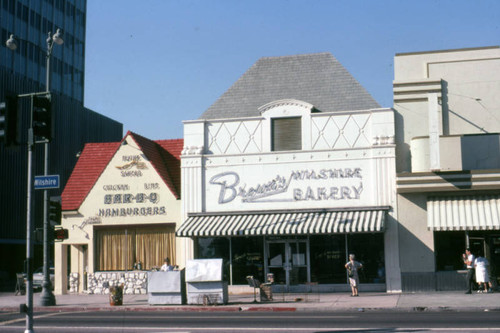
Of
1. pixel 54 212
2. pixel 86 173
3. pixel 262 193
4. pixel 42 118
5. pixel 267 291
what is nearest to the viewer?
pixel 42 118

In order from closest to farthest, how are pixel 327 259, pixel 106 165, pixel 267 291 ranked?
pixel 267 291
pixel 327 259
pixel 106 165

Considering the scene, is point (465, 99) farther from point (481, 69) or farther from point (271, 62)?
point (271, 62)

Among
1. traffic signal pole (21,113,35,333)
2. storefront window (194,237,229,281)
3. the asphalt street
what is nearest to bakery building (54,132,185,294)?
storefront window (194,237,229,281)

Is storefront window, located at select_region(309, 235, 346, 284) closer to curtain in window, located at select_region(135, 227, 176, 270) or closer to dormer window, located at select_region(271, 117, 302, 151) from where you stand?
dormer window, located at select_region(271, 117, 302, 151)

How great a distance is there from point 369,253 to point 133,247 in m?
10.9

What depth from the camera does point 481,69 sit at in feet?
92.9

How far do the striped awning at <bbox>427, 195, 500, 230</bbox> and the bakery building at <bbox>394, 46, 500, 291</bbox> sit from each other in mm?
37

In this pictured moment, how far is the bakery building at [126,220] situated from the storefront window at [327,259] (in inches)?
243

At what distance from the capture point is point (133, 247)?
3142 cm

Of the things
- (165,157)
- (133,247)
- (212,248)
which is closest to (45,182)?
(212,248)

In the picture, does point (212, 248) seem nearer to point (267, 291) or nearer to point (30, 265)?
point (267, 291)

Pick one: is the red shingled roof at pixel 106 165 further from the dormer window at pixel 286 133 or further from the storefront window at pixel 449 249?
the storefront window at pixel 449 249

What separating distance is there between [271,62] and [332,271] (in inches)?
Result: 422

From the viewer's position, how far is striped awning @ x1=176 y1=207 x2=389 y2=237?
88.3 feet
